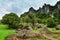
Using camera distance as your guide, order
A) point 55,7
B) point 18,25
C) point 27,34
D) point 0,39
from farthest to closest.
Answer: point 55,7, point 18,25, point 27,34, point 0,39

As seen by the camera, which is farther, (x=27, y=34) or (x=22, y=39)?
(x=27, y=34)

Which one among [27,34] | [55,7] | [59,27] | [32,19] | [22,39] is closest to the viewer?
[22,39]

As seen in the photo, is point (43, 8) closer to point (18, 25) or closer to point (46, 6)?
point (46, 6)

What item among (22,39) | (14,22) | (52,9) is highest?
(52,9)

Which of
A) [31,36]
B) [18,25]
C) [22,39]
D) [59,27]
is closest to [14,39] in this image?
[22,39]

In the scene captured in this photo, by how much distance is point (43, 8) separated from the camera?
19225cm

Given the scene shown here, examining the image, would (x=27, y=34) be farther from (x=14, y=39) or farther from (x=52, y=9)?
(x=52, y=9)

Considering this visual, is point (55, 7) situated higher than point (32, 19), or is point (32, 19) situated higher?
point (55, 7)

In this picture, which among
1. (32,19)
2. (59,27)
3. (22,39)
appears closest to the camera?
(22,39)

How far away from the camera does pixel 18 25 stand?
65.7 metres

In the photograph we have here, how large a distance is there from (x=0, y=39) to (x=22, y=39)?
4.35 meters

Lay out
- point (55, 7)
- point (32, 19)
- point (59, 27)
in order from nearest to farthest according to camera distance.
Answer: point (59, 27) → point (32, 19) → point (55, 7)

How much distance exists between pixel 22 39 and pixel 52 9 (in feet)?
513

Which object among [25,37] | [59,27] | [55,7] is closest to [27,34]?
[25,37]
